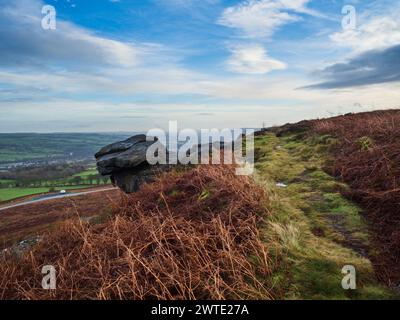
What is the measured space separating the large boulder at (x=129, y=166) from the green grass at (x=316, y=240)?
853cm

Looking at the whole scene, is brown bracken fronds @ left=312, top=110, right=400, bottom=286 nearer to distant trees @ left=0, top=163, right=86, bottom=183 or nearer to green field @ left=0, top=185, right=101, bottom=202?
green field @ left=0, top=185, right=101, bottom=202

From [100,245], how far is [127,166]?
450 inches

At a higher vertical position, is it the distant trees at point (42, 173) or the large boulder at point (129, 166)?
the large boulder at point (129, 166)

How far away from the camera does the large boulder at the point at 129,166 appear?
16645mm

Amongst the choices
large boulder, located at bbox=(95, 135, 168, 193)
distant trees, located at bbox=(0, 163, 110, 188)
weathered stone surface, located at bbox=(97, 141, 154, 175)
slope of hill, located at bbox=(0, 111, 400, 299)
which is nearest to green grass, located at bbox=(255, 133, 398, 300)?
Answer: slope of hill, located at bbox=(0, 111, 400, 299)

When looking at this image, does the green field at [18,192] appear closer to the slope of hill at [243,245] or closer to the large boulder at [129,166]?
the large boulder at [129,166]

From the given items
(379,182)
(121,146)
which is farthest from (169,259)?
(121,146)

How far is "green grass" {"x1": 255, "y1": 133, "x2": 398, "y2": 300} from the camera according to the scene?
14.3ft

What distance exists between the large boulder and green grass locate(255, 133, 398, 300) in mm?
8533

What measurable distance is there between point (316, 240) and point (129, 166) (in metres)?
13.1

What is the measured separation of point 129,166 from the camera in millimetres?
17234

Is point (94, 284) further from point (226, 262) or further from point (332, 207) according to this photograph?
point (332, 207)

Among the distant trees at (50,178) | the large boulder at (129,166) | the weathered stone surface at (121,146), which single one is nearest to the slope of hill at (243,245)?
the large boulder at (129,166)
